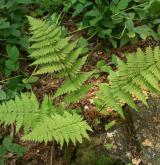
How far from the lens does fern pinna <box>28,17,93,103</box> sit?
3188mm

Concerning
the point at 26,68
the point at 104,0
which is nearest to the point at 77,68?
the point at 26,68

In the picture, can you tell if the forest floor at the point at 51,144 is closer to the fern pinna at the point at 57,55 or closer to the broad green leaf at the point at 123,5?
the fern pinna at the point at 57,55

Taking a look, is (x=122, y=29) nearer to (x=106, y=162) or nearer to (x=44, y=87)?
(x=44, y=87)

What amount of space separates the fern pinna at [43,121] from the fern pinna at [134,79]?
0.36m

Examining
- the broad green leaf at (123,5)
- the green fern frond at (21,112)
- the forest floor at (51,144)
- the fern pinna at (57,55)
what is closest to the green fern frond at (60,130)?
the green fern frond at (21,112)

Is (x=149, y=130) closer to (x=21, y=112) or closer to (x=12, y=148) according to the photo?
(x=21, y=112)

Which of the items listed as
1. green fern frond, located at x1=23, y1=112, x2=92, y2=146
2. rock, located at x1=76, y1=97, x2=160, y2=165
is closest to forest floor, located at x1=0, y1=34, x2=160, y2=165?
rock, located at x1=76, y1=97, x2=160, y2=165

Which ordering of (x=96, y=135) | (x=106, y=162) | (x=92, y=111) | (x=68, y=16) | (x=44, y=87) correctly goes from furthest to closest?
(x=68, y=16) → (x=44, y=87) → (x=92, y=111) → (x=96, y=135) → (x=106, y=162)

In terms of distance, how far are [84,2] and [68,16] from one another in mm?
480

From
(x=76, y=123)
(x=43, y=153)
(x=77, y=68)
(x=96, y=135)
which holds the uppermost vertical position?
(x=77, y=68)

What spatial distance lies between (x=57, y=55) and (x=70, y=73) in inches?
7.8

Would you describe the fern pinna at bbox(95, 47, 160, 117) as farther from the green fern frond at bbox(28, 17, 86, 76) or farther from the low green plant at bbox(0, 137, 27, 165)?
the low green plant at bbox(0, 137, 27, 165)

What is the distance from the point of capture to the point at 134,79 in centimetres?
310

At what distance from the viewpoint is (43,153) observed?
354 cm
